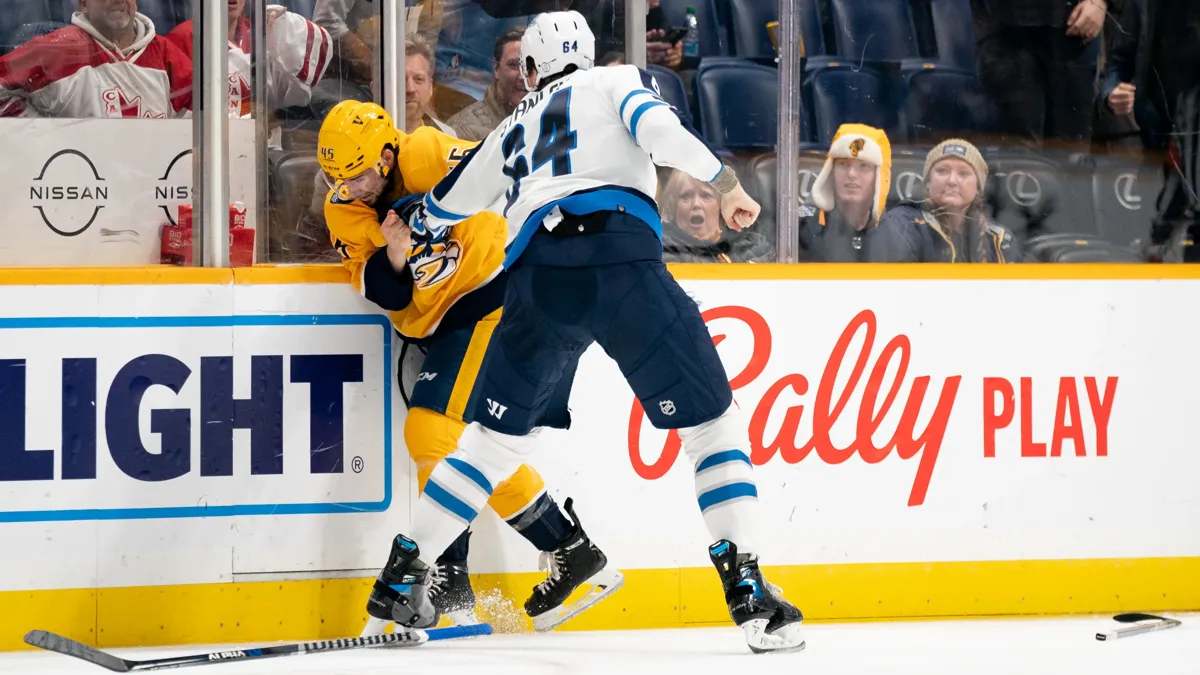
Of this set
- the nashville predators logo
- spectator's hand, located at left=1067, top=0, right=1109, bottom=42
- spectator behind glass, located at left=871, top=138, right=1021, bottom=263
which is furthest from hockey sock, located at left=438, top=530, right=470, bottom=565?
spectator's hand, located at left=1067, top=0, right=1109, bottom=42

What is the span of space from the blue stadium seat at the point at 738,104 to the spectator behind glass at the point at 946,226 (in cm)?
41

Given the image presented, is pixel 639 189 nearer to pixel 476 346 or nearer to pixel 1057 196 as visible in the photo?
pixel 476 346

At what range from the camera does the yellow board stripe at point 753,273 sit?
2.76 meters

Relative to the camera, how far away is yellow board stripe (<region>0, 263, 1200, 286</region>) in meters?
2.76

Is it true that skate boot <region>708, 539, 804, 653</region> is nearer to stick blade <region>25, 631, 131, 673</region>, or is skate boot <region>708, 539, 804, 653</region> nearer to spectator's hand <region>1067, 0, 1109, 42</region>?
stick blade <region>25, 631, 131, 673</region>

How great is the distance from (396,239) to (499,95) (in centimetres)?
59

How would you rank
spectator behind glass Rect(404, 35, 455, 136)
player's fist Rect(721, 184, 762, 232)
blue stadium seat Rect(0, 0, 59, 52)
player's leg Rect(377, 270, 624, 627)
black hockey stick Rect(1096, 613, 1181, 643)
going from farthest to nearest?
spectator behind glass Rect(404, 35, 455, 136) → blue stadium seat Rect(0, 0, 59, 52) → black hockey stick Rect(1096, 613, 1181, 643) → player's leg Rect(377, 270, 624, 627) → player's fist Rect(721, 184, 762, 232)

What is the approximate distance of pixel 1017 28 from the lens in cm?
404

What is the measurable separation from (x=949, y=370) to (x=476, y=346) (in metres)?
1.16

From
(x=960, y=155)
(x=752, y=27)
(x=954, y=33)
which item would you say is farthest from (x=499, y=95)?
(x=954, y=33)

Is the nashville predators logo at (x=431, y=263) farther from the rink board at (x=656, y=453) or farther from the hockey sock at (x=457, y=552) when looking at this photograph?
the hockey sock at (x=457, y=552)

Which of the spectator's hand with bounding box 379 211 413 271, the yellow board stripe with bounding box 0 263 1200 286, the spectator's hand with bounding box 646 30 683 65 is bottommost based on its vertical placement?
the yellow board stripe with bounding box 0 263 1200 286

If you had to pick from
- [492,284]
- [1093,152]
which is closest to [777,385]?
[492,284]

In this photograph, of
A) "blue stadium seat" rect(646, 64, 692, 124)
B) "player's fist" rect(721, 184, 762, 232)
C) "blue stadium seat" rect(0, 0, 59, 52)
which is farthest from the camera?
"blue stadium seat" rect(646, 64, 692, 124)
